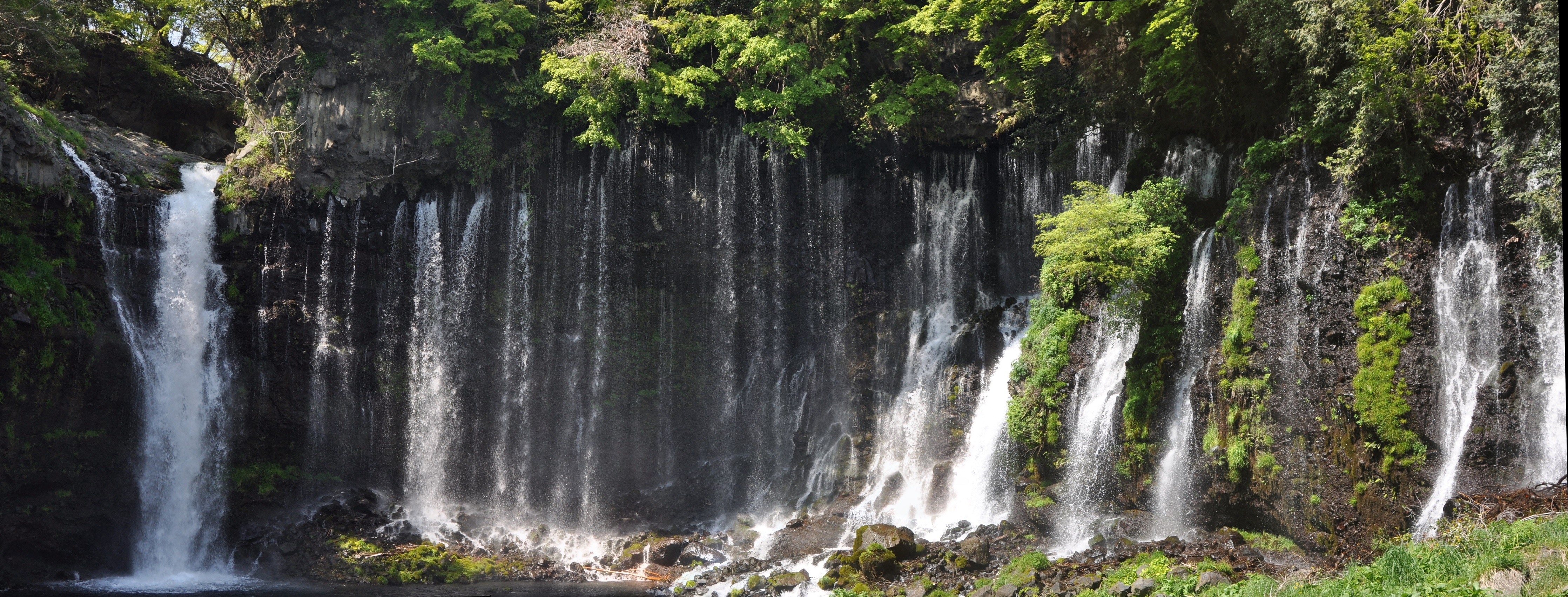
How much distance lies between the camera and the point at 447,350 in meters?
24.9

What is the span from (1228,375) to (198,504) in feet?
71.1

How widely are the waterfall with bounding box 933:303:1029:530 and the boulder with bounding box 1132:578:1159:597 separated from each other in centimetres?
672

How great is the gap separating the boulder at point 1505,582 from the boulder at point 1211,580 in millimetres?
3671

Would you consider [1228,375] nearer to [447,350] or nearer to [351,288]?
[447,350]

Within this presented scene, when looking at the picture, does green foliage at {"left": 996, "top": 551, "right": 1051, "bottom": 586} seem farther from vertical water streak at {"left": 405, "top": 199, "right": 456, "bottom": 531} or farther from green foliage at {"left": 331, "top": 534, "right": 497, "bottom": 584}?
vertical water streak at {"left": 405, "top": 199, "right": 456, "bottom": 531}

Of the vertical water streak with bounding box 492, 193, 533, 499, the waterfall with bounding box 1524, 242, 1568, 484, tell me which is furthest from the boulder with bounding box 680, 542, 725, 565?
the waterfall with bounding box 1524, 242, 1568, 484

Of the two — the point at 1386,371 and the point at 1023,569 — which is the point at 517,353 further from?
the point at 1386,371

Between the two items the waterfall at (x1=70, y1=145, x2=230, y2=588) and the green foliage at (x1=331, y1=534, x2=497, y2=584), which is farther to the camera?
the waterfall at (x1=70, y1=145, x2=230, y2=588)

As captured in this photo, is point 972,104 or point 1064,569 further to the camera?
point 972,104

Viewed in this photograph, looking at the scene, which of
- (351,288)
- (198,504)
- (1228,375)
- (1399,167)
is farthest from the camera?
(351,288)

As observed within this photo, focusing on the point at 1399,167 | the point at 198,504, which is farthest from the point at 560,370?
the point at 1399,167

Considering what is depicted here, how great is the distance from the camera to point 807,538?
2162cm

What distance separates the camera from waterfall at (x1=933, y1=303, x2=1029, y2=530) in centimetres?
2045

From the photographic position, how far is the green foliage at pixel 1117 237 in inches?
682
